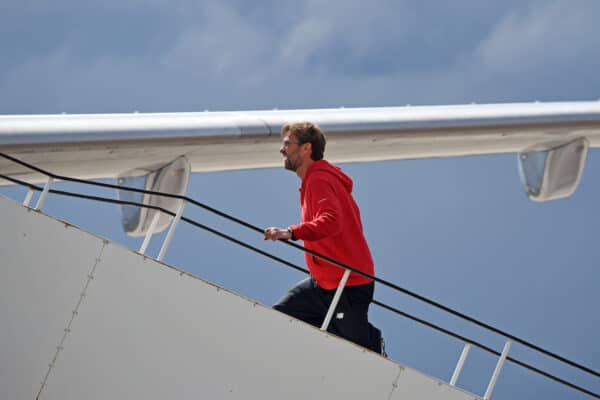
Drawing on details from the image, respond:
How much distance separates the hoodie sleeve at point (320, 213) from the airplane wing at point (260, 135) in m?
3.61

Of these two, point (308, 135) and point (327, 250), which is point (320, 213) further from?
point (308, 135)

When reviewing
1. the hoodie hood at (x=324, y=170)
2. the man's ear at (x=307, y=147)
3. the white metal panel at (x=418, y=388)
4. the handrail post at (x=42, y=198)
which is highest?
the man's ear at (x=307, y=147)

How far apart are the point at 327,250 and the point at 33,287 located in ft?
7.27

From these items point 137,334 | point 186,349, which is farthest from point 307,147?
point 137,334

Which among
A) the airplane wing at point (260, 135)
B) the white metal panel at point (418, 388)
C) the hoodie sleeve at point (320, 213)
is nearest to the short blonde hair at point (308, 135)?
the hoodie sleeve at point (320, 213)

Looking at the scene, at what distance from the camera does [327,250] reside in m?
7.86

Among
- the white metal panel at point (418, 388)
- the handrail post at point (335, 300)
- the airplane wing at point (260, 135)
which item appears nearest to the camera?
the handrail post at point (335, 300)

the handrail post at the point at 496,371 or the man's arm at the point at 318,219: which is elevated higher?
the man's arm at the point at 318,219

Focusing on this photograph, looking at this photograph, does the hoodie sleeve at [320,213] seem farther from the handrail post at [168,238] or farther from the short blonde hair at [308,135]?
the handrail post at [168,238]

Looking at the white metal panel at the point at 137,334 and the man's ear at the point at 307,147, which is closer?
the white metal panel at the point at 137,334

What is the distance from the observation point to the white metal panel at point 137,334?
7.09 m

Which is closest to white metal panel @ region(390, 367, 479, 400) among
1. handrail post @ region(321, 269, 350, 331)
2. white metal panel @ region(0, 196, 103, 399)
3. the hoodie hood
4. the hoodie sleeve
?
→ handrail post @ region(321, 269, 350, 331)

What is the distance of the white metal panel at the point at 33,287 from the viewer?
7.05m

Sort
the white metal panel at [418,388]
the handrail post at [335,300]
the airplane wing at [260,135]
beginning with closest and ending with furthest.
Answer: the handrail post at [335,300] → the white metal panel at [418,388] → the airplane wing at [260,135]
